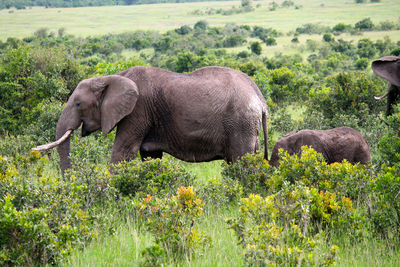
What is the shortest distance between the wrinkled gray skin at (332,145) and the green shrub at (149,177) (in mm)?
2689

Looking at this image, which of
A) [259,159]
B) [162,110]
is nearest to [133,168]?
[162,110]

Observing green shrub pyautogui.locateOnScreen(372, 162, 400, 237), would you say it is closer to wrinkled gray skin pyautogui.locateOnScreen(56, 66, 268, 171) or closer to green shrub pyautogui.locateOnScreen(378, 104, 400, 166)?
green shrub pyautogui.locateOnScreen(378, 104, 400, 166)

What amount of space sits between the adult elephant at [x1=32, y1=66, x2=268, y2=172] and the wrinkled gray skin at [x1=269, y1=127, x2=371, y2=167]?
141 centimetres

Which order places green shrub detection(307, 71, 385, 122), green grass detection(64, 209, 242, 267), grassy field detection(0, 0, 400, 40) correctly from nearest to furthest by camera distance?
green grass detection(64, 209, 242, 267) < green shrub detection(307, 71, 385, 122) < grassy field detection(0, 0, 400, 40)

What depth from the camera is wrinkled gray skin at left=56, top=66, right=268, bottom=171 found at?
314 inches

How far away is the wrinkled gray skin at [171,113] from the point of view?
7.96 metres

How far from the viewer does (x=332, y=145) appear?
30.6ft

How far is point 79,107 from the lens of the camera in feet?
26.3

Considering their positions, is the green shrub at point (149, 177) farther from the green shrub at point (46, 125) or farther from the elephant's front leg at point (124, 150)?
the green shrub at point (46, 125)

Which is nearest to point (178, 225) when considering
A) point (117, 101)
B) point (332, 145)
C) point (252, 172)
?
point (252, 172)

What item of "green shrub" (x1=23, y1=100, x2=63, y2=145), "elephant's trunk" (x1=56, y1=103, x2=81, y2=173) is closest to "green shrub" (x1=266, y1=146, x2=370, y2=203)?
"elephant's trunk" (x1=56, y1=103, x2=81, y2=173)

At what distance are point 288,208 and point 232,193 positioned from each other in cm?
198

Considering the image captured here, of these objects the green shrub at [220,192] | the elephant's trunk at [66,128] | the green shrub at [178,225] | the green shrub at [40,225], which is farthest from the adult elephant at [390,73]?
the green shrub at [40,225]

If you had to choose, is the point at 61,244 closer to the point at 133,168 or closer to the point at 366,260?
the point at 133,168
